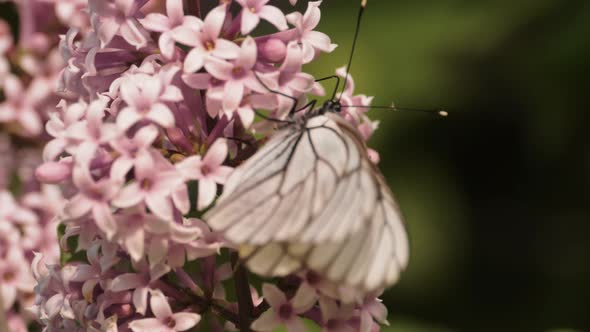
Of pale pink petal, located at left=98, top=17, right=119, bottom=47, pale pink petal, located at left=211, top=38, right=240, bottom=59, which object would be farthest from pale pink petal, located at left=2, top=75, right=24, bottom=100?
pale pink petal, located at left=211, top=38, right=240, bottom=59

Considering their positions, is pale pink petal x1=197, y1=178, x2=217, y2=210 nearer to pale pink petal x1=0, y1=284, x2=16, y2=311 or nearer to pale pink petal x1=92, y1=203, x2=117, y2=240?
pale pink petal x1=92, y1=203, x2=117, y2=240

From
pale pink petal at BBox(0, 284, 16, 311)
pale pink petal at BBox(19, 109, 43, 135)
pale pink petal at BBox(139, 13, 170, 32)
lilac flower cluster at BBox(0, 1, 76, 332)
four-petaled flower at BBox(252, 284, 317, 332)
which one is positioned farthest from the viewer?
pale pink petal at BBox(19, 109, 43, 135)

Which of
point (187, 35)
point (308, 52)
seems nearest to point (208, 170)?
point (187, 35)

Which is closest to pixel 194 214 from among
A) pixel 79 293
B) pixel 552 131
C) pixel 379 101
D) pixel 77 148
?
pixel 79 293

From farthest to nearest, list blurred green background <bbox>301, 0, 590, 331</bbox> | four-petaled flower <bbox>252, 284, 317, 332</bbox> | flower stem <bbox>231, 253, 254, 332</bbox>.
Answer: blurred green background <bbox>301, 0, 590, 331</bbox> → flower stem <bbox>231, 253, 254, 332</bbox> → four-petaled flower <bbox>252, 284, 317, 332</bbox>

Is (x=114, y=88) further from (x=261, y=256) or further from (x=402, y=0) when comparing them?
(x=402, y=0)
